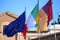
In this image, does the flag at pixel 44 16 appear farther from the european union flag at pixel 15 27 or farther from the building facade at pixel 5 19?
the building facade at pixel 5 19

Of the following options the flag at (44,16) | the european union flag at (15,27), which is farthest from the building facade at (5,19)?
the flag at (44,16)

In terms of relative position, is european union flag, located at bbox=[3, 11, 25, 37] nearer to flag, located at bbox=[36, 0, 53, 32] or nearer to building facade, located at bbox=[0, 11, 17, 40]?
flag, located at bbox=[36, 0, 53, 32]

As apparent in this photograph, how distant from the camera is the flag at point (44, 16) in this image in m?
21.8

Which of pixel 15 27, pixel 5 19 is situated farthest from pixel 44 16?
pixel 5 19

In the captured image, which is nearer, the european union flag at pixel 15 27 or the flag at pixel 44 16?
the flag at pixel 44 16

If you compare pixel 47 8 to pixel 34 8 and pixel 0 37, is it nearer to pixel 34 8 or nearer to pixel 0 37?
pixel 34 8

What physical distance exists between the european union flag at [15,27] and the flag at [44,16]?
9.03 ft

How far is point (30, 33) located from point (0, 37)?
426cm

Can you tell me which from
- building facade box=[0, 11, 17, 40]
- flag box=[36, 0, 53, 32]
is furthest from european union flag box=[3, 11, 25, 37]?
building facade box=[0, 11, 17, 40]

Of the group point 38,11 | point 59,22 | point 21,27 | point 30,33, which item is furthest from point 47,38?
point 59,22

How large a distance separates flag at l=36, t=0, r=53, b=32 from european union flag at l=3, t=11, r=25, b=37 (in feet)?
9.03

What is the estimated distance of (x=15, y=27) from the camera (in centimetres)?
2480

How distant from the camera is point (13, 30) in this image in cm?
2447

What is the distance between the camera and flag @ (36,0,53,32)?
2179cm
